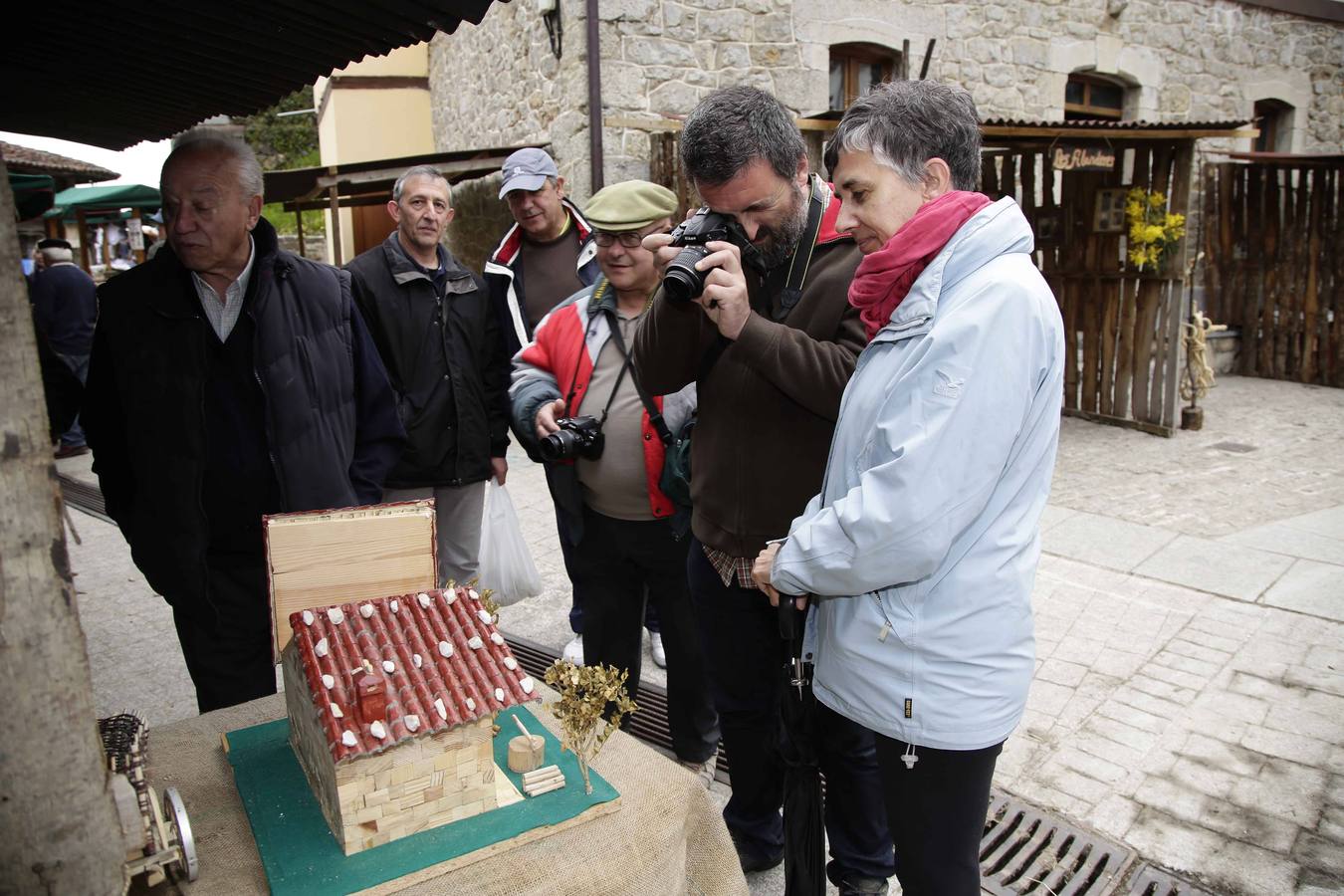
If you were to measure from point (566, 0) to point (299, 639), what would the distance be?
24.1 ft

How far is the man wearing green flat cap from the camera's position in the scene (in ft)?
9.15

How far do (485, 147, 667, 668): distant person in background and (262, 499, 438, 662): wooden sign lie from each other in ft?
6.82

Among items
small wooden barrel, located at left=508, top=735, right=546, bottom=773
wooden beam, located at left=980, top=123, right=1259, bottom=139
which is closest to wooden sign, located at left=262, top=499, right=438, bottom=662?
small wooden barrel, located at left=508, top=735, right=546, bottom=773

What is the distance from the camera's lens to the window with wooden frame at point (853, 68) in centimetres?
916

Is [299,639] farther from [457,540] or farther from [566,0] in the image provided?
[566,0]

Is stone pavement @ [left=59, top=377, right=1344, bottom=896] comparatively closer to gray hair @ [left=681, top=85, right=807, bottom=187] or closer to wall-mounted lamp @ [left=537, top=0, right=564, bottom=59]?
gray hair @ [left=681, top=85, right=807, bottom=187]

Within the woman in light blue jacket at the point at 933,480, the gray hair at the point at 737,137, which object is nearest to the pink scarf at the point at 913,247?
the woman in light blue jacket at the point at 933,480

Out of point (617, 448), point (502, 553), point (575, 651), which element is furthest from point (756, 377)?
point (575, 651)

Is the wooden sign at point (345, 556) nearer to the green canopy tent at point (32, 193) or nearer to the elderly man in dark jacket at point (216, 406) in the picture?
the elderly man in dark jacket at point (216, 406)

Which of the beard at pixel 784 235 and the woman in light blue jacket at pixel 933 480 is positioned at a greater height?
the beard at pixel 784 235

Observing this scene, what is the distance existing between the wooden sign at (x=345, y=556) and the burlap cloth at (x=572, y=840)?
10.8 inches

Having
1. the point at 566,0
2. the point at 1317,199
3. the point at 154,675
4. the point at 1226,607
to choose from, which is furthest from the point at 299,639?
the point at 1317,199

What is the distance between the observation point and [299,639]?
4.99 feet

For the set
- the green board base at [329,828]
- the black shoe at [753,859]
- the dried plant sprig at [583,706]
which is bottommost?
the black shoe at [753,859]
